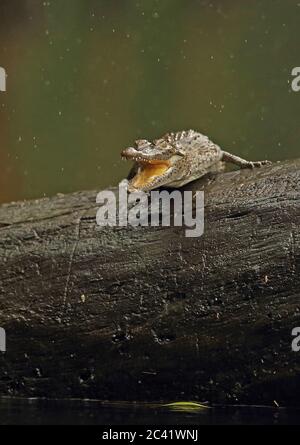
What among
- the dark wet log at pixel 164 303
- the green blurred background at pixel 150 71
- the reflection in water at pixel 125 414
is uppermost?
the green blurred background at pixel 150 71

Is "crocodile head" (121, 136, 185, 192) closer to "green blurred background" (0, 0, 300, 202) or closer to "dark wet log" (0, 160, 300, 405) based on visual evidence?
"dark wet log" (0, 160, 300, 405)

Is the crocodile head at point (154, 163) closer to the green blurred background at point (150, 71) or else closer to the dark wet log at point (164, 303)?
the dark wet log at point (164, 303)

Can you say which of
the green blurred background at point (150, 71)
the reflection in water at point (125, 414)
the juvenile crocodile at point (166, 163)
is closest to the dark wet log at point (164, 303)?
the reflection in water at point (125, 414)

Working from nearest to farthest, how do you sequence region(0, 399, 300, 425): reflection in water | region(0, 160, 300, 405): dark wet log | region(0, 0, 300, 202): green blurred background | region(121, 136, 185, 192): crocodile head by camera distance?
region(0, 399, 300, 425): reflection in water < region(0, 160, 300, 405): dark wet log < region(121, 136, 185, 192): crocodile head < region(0, 0, 300, 202): green blurred background

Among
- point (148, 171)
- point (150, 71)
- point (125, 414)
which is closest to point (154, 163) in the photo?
point (148, 171)

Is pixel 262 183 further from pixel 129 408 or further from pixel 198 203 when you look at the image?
pixel 129 408

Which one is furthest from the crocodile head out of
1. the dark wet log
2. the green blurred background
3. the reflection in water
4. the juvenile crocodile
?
the green blurred background
